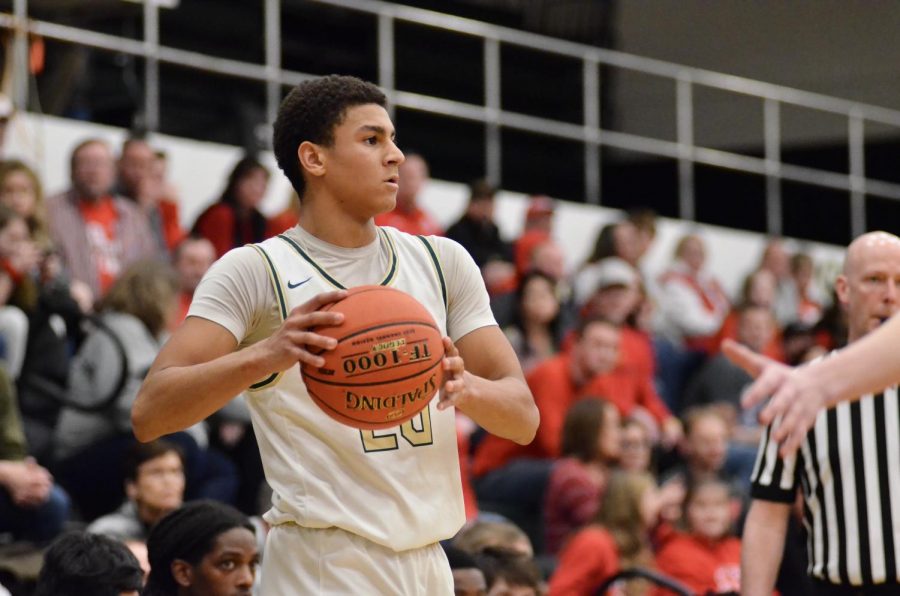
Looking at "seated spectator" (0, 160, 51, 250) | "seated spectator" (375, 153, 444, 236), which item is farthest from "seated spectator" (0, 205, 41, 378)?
"seated spectator" (375, 153, 444, 236)

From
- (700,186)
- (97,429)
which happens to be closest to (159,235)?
(97,429)

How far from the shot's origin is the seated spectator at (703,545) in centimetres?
747

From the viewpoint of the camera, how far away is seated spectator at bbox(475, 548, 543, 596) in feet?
18.8

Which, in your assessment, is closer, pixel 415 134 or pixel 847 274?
pixel 847 274

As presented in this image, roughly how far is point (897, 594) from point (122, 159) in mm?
6164

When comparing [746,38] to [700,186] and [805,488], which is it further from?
[805,488]

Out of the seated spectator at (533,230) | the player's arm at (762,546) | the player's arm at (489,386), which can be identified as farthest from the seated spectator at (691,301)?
the player's arm at (489,386)

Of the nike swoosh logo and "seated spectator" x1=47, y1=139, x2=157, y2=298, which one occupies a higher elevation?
"seated spectator" x1=47, y1=139, x2=157, y2=298

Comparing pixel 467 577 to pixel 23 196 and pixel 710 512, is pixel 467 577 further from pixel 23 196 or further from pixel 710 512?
pixel 23 196

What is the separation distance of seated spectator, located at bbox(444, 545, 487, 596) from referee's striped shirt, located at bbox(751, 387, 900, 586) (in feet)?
3.64

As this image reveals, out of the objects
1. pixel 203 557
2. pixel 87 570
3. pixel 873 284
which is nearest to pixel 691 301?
pixel 873 284

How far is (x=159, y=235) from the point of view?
930 cm

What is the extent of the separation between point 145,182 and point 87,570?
191 inches

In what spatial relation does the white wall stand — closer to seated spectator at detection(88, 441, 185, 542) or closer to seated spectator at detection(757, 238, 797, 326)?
seated spectator at detection(757, 238, 797, 326)
